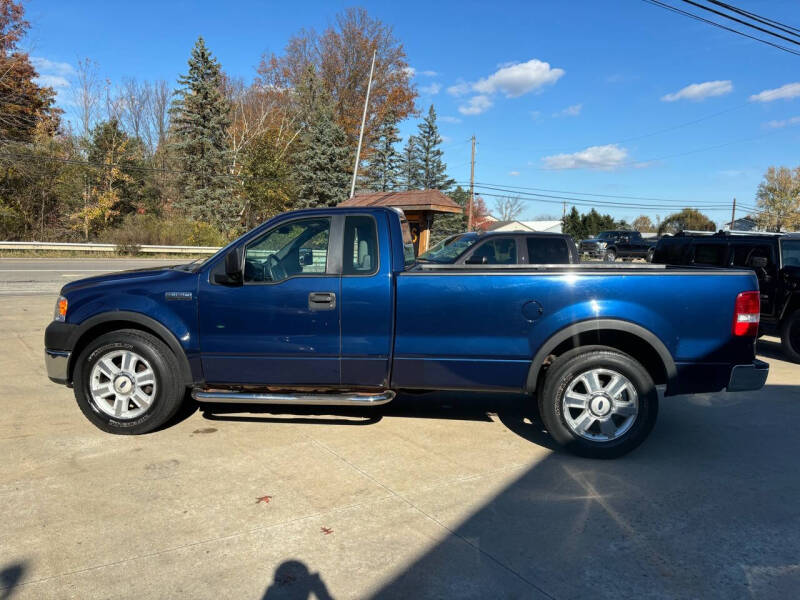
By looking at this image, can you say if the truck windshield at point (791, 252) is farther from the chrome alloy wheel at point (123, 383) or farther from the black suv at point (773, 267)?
the chrome alloy wheel at point (123, 383)

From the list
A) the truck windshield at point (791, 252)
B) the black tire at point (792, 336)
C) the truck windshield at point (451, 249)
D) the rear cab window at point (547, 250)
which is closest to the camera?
the black tire at point (792, 336)

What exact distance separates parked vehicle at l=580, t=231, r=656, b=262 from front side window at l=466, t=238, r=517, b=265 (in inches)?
1008

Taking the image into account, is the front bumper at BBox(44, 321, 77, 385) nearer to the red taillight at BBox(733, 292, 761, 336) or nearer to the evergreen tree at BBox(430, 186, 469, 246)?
the red taillight at BBox(733, 292, 761, 336)

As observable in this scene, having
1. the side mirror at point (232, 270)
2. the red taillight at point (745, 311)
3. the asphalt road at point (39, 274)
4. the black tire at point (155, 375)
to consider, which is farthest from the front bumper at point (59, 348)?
the asphalt road at point (39, 274)

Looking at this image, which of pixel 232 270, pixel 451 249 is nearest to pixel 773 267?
pixel 451 249

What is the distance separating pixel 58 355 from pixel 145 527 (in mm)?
2173

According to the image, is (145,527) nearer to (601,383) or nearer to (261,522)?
(261,522)

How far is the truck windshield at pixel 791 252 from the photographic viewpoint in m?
8.80

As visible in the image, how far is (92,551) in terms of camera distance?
115 inches

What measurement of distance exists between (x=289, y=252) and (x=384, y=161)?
49535 millimetres

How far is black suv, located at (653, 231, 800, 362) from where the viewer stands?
8.50 meters

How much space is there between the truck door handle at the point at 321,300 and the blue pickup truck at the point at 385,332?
0.01 m

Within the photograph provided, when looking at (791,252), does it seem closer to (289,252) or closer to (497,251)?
(497,251)

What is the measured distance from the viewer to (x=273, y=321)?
14.6ft
